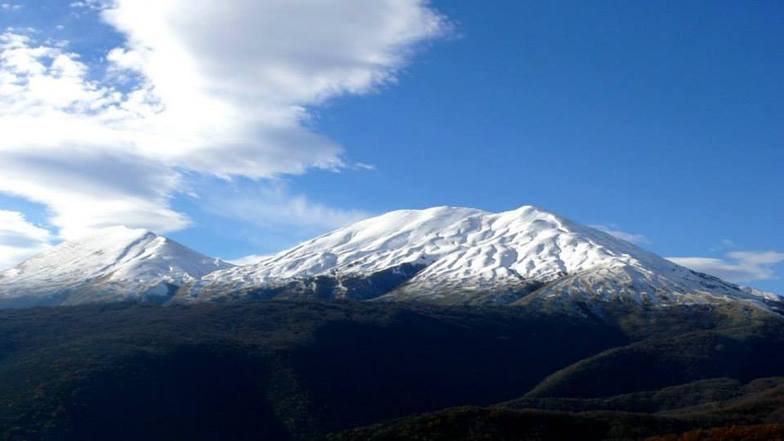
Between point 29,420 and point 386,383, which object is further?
point 386,383

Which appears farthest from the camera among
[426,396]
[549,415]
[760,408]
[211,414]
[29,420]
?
[426,396]

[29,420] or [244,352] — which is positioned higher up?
[244,352]

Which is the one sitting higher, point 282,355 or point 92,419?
point 282,355

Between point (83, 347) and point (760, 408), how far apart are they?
127 m

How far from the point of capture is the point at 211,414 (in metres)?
155

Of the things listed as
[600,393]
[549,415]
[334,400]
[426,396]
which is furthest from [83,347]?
[549,415]

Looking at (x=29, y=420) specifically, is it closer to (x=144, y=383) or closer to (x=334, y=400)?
(x=144, y=383)

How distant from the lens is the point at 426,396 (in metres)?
179

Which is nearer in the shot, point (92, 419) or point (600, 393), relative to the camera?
point (92, 419)

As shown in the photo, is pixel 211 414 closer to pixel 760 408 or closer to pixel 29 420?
pixel 29 420

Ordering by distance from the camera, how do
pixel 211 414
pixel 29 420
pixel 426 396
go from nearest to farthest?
pixel 29 420 < pixel 211 414 < pixel 426 396

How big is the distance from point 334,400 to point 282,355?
2414 centimetres

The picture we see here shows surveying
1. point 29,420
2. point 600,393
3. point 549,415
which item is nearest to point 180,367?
point 29,420

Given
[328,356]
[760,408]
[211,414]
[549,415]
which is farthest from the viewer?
[328,356]
